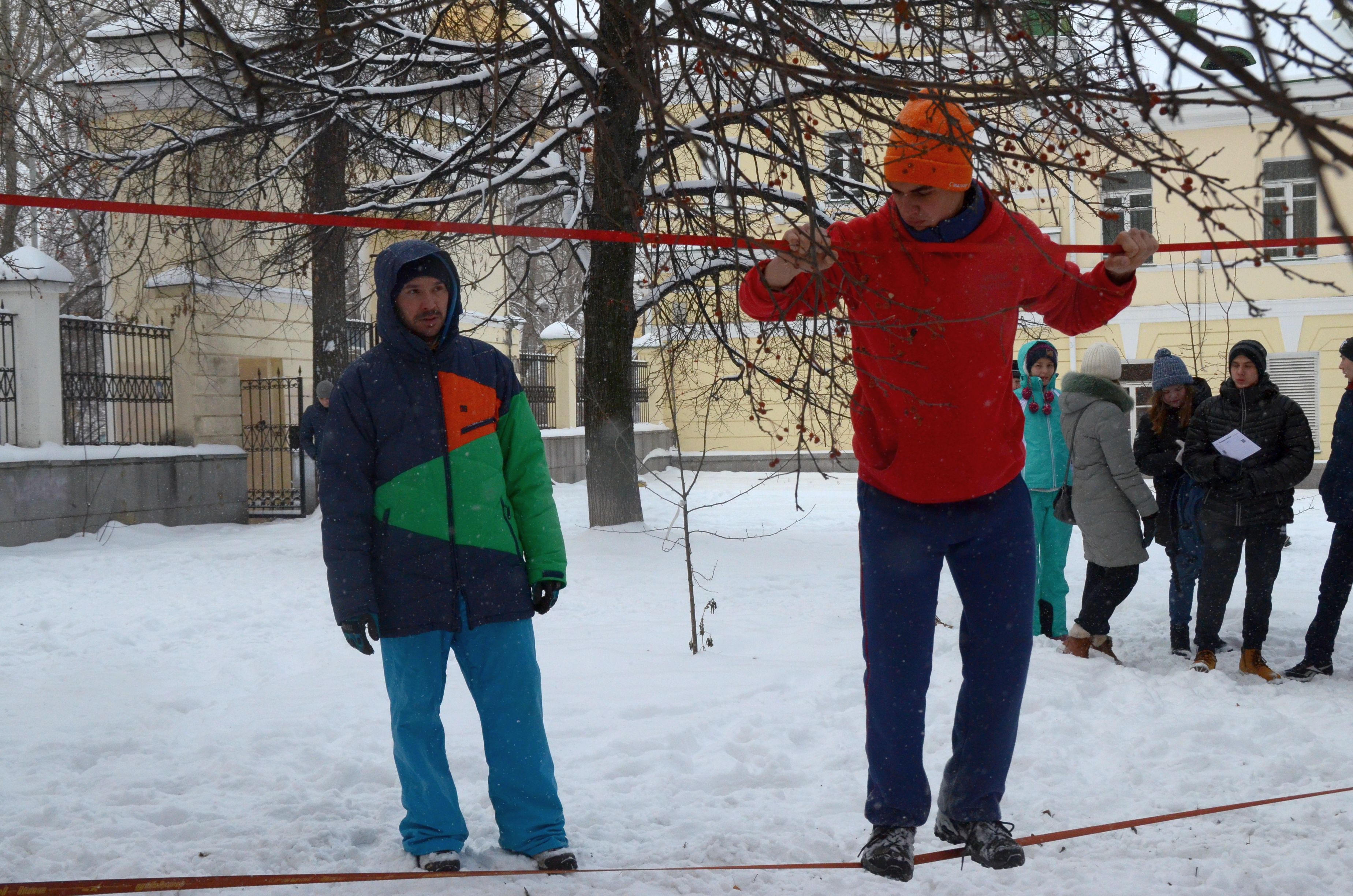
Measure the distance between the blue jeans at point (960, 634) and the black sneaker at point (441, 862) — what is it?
4.02ft

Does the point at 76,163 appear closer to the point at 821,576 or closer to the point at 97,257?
the point at 97,257

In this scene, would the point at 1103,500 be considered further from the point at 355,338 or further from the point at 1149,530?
the point at 355,338

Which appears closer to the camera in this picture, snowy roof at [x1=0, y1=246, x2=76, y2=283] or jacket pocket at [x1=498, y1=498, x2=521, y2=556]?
jacket pocket at [x1=498, y1=498, x2=521, y2=556]

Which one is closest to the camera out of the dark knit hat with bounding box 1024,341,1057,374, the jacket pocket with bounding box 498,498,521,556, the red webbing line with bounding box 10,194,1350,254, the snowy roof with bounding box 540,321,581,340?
the red webbing line with bounding box 10,194,1350,254

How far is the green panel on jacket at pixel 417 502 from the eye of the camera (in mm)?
3352

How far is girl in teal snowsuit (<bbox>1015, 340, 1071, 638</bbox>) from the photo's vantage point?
670cm

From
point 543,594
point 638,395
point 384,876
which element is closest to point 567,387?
point 638,395

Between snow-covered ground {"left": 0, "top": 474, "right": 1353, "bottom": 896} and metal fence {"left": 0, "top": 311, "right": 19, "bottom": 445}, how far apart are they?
4636mm

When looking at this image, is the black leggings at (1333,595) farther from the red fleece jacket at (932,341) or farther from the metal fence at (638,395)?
the metal fence at (638,395)

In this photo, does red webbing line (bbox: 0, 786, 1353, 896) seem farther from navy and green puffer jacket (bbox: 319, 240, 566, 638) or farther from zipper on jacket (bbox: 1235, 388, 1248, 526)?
zipper on jacket (bbox: 1235, 388, 1248, 526)

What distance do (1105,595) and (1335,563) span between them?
121cm

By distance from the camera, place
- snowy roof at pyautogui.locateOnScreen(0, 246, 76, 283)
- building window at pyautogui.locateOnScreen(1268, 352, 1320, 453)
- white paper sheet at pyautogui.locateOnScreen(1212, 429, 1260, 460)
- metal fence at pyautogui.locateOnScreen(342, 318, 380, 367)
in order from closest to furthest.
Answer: white paper sheet at pyautogui.locateOnScreen(1212, 429, 1260, 460) < snowy roof at pyautogui.locateOnScreen(0, 246, 76, 283) < metal fence at pyautogui.locateOnScreen(342, 318, 380, 367) < building window at pyautogui.locateOnScreen(1268, 352, 1320, 453)

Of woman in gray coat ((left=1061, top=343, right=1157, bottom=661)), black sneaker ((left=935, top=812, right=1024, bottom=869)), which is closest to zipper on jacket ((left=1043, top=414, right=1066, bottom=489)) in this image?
woman in gray coat ((left=1061, top=343, right=1157, bottom=661))

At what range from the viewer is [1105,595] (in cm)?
630
